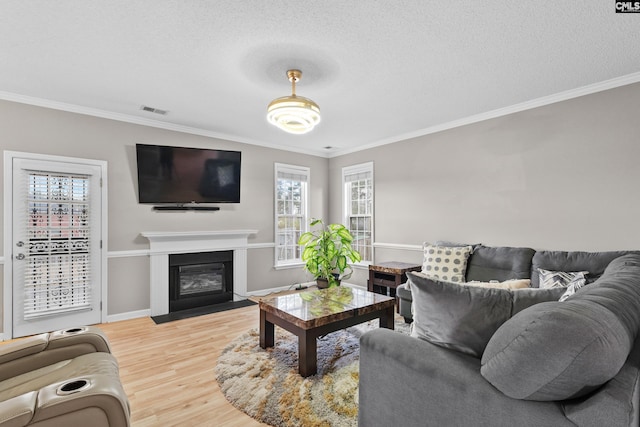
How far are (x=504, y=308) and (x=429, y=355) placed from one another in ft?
1.17

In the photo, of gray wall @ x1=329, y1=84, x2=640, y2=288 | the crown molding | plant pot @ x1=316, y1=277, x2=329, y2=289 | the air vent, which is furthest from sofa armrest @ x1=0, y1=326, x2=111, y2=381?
gray wall @ x1=329, y1=84, x2=640, y2=288

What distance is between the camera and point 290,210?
574 centimetres

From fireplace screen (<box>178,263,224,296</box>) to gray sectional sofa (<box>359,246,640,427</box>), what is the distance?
143 inches

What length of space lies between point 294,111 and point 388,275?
2.76 metres

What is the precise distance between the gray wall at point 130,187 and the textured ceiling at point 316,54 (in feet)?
0.74

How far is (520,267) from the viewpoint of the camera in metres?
3.20

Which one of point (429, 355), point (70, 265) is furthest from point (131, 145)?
point (429, 355)

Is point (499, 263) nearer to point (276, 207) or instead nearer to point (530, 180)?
point (530, 180)

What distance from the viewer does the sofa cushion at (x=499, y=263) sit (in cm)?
321

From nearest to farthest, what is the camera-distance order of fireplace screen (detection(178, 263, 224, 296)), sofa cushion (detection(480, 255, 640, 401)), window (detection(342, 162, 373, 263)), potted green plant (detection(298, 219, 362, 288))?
sofa cushion (detection(480, 255, 640, 401))
fireplace screen (detection(178, 263, 224, 296))
potted green plant (detection(298, 219, 362, 288))
window (detection(342, 162, 373, 263))

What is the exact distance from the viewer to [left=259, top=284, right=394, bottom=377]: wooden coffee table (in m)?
2.45

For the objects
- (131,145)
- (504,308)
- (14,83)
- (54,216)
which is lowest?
(504,308)

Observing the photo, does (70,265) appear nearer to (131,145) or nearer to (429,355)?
(131,145)

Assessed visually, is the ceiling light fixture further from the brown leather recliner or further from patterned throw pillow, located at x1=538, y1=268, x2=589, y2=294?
patterned throw pillow, located at x1=538, y1=268, x2=589, y2=294
